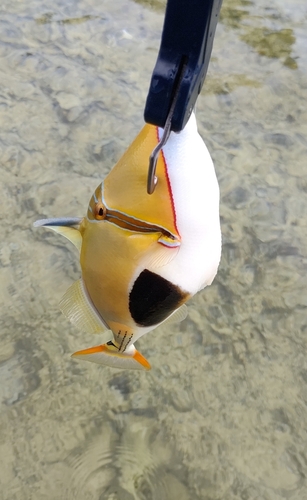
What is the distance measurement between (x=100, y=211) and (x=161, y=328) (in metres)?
0.62

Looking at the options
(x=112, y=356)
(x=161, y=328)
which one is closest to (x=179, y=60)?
(x=112, y=356)

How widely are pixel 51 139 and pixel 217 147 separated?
1.56ft

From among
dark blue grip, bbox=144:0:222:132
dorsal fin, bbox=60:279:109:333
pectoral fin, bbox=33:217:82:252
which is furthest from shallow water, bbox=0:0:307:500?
dark blue grip, bbox=144:0:222:132

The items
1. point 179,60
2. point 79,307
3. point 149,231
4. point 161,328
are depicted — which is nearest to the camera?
point 179,60

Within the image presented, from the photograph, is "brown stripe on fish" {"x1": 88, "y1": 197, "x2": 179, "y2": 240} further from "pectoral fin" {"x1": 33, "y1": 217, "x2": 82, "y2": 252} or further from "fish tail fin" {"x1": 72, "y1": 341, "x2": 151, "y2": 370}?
"fish tail fin" {"x1": 72, "y1": 341, "x2": 151, "y2": 370}

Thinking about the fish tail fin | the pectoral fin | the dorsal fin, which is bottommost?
the fish tail fin

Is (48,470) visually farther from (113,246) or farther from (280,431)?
(113,246)

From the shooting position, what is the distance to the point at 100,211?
20.3 inches

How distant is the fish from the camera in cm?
46

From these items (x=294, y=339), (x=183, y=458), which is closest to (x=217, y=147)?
(x=294, y=339)

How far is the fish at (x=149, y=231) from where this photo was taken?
46cm

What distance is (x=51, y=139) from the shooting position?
56.6 inches

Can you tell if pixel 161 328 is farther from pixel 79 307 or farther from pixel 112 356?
pixel 79 307

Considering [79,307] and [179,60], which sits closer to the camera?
[179,60]
